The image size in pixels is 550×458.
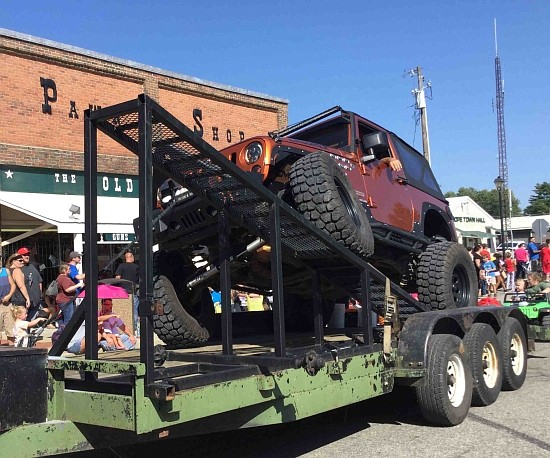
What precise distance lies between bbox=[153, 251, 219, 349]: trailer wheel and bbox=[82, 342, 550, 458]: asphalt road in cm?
89

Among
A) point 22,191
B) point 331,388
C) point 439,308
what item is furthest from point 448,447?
point 22,191

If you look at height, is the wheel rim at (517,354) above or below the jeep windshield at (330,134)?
below

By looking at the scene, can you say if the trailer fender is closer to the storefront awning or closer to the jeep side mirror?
the jeep side mirror

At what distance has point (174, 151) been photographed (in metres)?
4.09

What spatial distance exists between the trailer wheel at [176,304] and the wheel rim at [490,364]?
284 centimetres

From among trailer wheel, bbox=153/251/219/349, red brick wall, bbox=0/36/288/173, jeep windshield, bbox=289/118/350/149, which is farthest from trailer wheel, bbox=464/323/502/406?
red brick wall, bbox=0/36/288/173

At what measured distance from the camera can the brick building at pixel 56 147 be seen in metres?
14.0

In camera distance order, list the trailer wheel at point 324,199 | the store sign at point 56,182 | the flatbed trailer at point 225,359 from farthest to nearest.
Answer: the store sign at point 56,182 < the trailer wheel at point 324,199 < the flatbed trailer at point 225,359

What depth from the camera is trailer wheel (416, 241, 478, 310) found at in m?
6.38

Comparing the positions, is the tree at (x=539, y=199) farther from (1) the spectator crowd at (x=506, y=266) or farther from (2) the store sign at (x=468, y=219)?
(1) the spectator crowd at (x=506, y=266)

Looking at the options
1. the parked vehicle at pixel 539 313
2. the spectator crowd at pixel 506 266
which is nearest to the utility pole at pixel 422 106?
the spectator crowd at pixel 506 266

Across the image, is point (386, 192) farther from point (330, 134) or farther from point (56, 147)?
point (56, 147)

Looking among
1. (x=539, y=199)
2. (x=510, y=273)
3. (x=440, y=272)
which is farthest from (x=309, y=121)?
(x=539, y=199)

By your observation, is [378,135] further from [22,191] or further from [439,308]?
[22,191]
